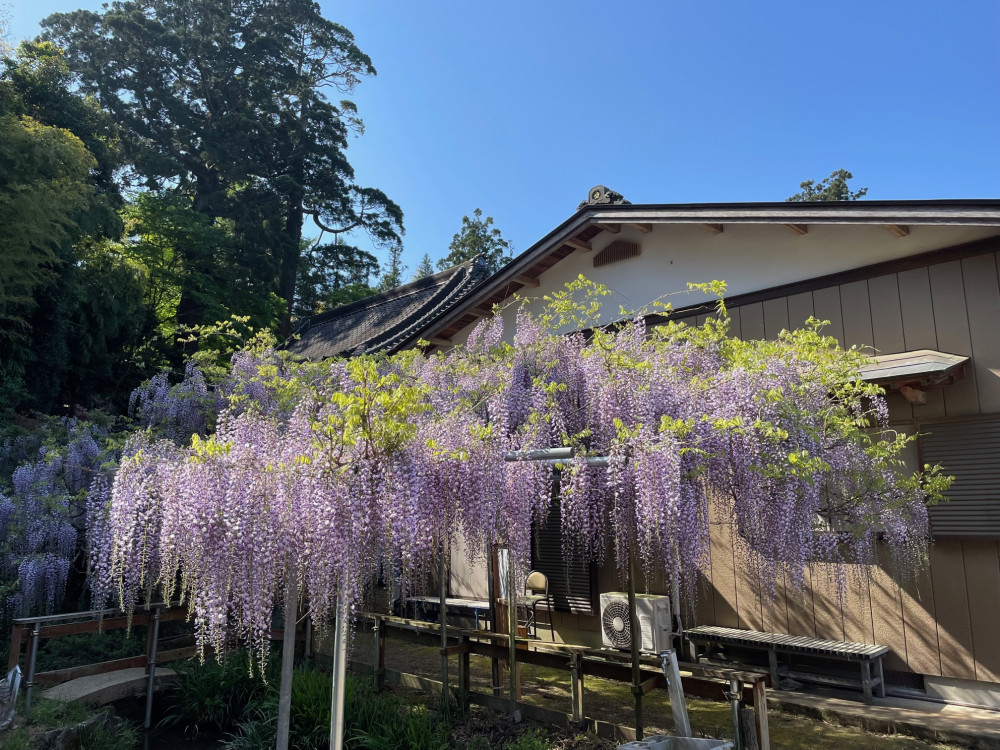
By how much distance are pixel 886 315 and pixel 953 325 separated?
1.82 ft

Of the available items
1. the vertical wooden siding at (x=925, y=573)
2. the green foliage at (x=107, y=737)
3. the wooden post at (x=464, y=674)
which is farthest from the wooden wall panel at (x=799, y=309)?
the green foliage at (x=107, y=737)

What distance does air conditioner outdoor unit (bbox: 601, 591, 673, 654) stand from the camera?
6.88 m

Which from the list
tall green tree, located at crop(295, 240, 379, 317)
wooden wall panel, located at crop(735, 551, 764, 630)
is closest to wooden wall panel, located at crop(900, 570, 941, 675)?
wooden wall panel, located at crop(735, 551, 764, 630)

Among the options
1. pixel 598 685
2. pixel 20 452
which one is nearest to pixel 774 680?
pixel 598 685

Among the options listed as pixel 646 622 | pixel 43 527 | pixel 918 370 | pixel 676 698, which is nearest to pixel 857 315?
pixel 918 370

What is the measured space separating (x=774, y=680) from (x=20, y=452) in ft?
32.9

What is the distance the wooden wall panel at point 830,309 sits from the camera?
21.5ft

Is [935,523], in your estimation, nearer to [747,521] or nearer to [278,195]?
[747,521]

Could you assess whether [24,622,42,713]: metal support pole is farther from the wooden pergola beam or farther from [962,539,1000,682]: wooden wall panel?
[962,539,1000,682]: wooden wall panel

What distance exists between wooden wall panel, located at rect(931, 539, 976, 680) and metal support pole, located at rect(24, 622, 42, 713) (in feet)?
23.9

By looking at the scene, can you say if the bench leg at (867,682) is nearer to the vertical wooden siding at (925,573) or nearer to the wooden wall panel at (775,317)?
the vertical wooden siding at (925,573)

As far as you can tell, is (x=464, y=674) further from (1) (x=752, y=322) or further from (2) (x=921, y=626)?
(1) (x=752, y=322)

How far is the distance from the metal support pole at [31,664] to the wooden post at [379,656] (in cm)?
270

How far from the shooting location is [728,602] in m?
6.86
